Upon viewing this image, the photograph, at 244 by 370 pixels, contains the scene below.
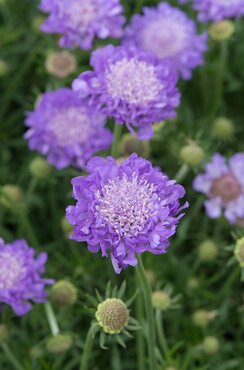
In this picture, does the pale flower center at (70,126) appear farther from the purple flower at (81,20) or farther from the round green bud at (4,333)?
the round green bud at (4,333)

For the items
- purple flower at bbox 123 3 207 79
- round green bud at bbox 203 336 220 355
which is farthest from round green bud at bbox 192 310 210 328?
purple flower at bbox 123 3 207 79

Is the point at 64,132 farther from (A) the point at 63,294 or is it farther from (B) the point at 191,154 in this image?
(A) the point at 63,294

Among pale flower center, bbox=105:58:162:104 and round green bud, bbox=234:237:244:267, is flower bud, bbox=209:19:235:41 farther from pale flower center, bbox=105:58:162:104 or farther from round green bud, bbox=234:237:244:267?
round green bud, bbox=234:237:244:267

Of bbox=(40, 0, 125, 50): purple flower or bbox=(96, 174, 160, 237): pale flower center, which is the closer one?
bbox=(96, 174, 160, 237): pale flower center

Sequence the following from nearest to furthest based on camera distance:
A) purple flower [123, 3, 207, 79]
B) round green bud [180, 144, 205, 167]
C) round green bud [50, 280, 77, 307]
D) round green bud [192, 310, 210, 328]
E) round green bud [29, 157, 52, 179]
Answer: round green bud [50, 280, 77, 307], round green bud [192, 310, 210, 328], round green bud [180, 144, 205, 167], round green bud [29, 157, 52, 179], purple flower [123, 3, 207, 79]

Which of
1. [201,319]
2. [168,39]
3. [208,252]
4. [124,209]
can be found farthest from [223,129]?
[124,209]

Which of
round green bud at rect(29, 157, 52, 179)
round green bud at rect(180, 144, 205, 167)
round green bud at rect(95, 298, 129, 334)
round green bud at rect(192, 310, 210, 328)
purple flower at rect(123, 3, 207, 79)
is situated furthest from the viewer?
purple flower at rect(123, 3, 207, 79)

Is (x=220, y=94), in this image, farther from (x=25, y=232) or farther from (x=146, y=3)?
(x=25, y=232)

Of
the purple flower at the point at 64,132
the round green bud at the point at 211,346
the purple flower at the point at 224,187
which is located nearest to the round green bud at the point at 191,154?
the purple flower at the point at 224,187
